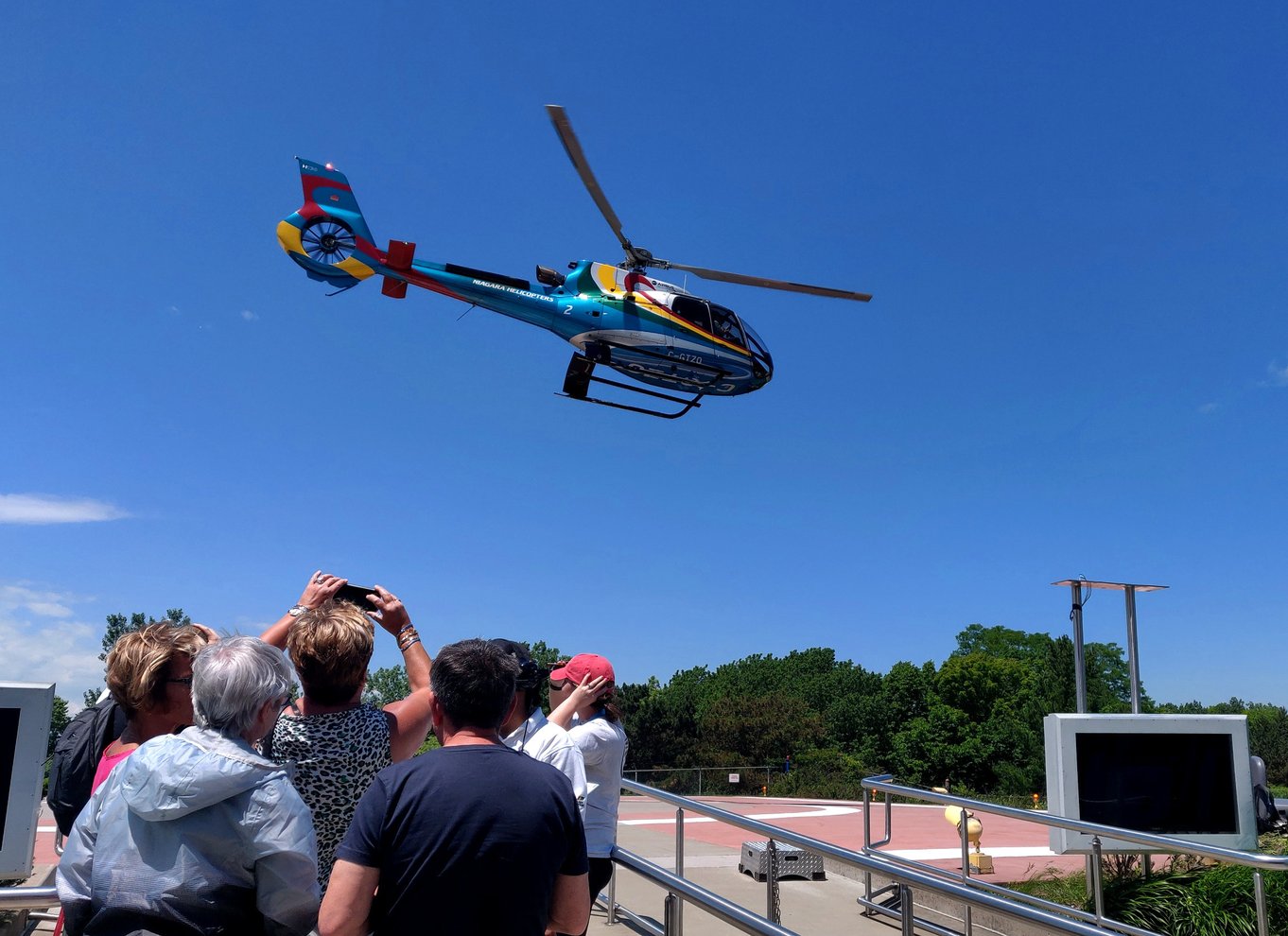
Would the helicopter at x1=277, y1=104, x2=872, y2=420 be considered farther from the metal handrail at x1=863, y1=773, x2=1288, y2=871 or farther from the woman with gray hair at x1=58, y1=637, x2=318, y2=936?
the woman with gray hair at x1=58, y1=637, x2=318, y2=936

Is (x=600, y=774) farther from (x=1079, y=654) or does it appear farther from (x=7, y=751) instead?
(x=1079, y=654)

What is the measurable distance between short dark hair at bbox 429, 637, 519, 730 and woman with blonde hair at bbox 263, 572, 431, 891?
1.03 feet

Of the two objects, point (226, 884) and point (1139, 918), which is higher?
point (226, 884)

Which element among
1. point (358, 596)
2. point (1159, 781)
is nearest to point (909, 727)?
point (1159, 781)

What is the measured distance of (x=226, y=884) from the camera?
2.16m

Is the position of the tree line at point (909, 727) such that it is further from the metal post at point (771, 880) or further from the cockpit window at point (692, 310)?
the metal post at point (771, 880)

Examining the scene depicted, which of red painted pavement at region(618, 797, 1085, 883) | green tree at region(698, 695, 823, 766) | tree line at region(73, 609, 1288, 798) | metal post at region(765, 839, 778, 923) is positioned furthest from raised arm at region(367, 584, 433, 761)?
green tree at region(698, 695, 823, 766)

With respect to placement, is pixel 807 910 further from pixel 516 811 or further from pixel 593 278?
pixel 593 278

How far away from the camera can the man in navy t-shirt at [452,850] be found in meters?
2.35

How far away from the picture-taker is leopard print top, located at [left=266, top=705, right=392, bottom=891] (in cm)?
269

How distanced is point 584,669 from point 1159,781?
19.4ft

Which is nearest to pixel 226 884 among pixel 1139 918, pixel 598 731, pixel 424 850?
pixel 424 850

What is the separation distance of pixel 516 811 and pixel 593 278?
14.5 metres

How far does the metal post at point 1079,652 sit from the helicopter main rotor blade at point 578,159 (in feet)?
28.5
